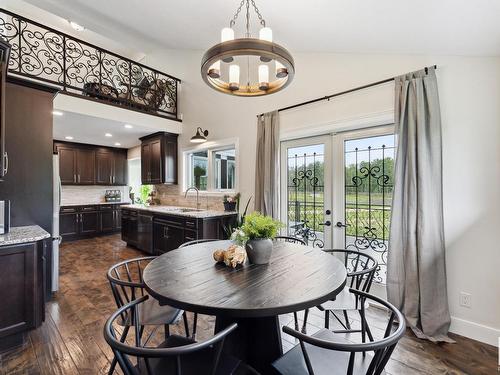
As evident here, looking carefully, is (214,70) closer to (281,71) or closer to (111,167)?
(281,71)

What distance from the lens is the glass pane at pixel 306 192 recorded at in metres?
3.44

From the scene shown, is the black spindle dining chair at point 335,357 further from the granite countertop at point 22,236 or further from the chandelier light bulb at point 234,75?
the granite countertop at point 22,236

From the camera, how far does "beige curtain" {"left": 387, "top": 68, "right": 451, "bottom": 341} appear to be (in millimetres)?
2320

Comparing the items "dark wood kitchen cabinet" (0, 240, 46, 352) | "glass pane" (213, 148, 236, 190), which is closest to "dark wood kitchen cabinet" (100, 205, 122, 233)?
"glass pane" (213, 148, 236, 190)

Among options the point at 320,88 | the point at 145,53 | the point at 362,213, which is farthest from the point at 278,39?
the point at 145,53

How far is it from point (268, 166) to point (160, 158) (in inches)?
111

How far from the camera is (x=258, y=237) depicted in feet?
5.71

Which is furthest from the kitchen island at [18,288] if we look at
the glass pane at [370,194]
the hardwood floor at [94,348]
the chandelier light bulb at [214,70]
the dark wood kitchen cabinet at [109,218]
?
the dark wood kitchen cabinet at [109,218]

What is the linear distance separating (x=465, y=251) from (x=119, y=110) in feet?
17.1

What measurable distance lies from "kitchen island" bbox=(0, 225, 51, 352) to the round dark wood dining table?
1.38 metres

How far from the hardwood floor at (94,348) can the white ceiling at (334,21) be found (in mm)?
2575

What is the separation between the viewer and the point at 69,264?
445 centimetres

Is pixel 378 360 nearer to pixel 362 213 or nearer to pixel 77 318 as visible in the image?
pixel 362 213

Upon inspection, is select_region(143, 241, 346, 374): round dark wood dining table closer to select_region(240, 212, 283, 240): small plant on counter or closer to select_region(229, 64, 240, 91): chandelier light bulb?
select_region(240, 212, 283, 240): small plant on counter
